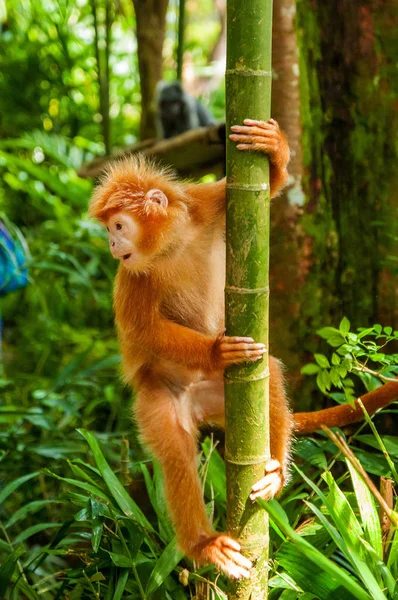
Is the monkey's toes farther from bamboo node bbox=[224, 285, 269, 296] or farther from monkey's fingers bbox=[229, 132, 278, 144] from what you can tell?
monkey's fingers bbox=[229, 132, 278, 144]

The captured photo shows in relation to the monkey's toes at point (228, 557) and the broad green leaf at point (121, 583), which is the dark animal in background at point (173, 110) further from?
the monkey's toes at point (228, 557)

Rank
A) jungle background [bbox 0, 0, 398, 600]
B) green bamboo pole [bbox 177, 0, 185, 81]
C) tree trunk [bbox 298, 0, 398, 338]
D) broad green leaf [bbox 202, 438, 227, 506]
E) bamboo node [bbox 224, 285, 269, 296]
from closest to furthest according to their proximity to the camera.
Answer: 1. bamboo node [bbox 224, 285, 269, 296]
2. jungle background [bbox 0, 0, 398, 600]
3. broad green leaf [bbox 202, 438, 227, 506]
4. tree trunk [bbox 298, 0, 398, 338]
5. green bamboo pole [bbox 177, 0, 185, 81]

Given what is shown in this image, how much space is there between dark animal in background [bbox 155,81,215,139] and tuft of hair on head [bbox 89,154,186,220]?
4958 millimetres

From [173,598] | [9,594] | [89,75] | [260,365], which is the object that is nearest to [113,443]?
[9,594]

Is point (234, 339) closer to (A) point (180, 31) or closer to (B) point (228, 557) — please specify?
(B) point (228, 557)

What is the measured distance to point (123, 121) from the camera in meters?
7.84

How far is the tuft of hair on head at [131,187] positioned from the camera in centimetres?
213

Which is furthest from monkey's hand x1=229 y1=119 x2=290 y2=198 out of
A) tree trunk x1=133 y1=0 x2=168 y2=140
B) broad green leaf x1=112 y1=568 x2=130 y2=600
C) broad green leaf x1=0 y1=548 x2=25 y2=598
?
tree trunk x1=133 y1=0 x2=168 y2=140

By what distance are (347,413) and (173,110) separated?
5579mm

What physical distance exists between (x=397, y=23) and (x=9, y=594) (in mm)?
2614

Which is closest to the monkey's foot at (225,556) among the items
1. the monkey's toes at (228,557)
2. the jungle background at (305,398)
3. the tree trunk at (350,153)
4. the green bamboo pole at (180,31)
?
the monkey's toes at (228,557)

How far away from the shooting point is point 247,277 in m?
1.72

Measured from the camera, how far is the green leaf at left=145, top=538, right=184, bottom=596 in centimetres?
213

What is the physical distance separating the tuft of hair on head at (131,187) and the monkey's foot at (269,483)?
0.85 meters
